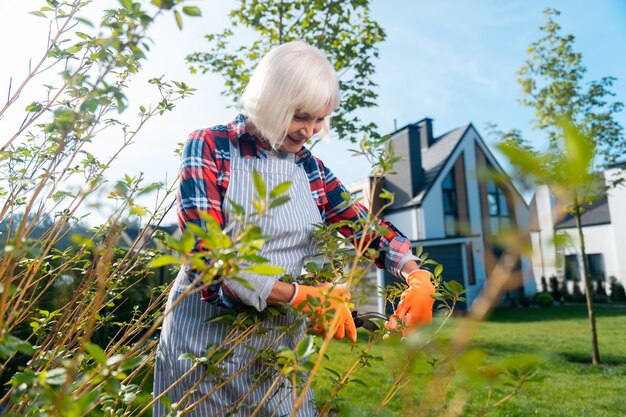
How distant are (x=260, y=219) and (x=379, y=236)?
1.49ft

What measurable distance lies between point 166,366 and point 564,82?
29.1ft

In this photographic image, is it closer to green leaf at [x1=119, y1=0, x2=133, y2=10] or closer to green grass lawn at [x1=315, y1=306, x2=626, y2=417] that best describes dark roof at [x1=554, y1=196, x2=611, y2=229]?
green grass lawn at [x1=315, y1=306, x2=626, y2=417]

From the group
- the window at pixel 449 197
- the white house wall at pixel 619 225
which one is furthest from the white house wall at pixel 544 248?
the white house wall at pixel 619 225

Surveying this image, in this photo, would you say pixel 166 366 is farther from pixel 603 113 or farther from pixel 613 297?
pixel 613 297

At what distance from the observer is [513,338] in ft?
33.8

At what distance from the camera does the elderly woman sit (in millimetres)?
1474

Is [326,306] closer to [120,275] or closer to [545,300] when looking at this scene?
[120,275]

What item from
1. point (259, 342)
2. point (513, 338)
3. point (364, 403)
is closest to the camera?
point (259, 342)

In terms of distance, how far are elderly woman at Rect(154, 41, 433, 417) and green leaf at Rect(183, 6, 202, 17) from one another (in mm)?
638

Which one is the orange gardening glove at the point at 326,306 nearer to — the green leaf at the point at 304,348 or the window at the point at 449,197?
the green leaf at the point at 304,348

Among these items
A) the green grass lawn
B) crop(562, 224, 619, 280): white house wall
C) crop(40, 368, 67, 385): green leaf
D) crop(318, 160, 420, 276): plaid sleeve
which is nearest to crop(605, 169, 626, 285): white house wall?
crop(562, 224, 619, 280): white house wall

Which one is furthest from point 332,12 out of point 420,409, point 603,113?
point 420,409

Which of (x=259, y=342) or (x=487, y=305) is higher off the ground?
(x=487, y=305)

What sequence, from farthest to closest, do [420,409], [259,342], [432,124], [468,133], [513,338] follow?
[432,124]
[468,133]
[513,338]
[259,342]
[420,409]
